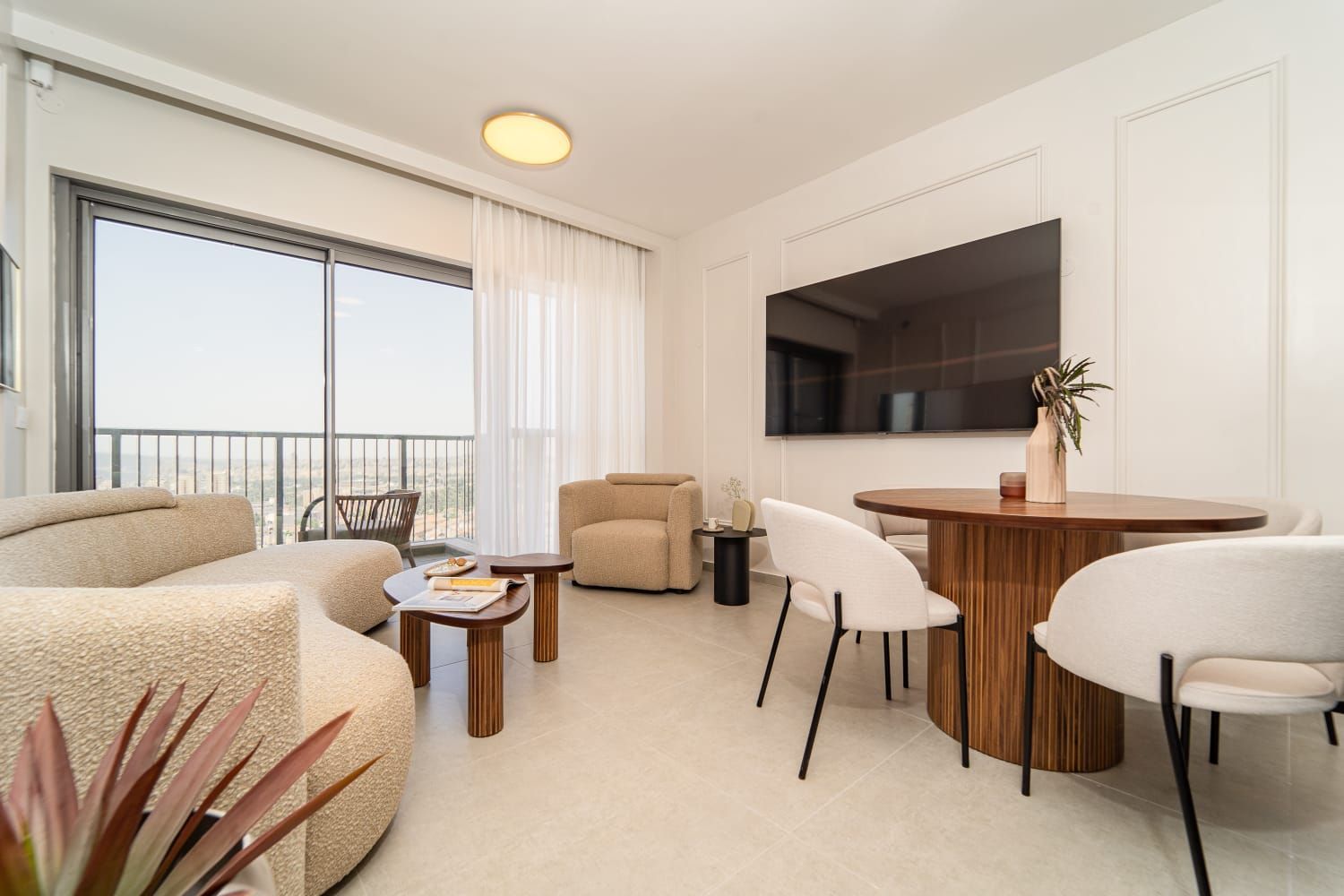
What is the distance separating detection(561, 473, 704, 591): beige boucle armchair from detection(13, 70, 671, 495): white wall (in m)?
2.03

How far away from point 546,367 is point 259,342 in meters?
1.80

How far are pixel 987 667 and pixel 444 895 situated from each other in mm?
1606

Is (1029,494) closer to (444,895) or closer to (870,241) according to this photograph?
(444,895)

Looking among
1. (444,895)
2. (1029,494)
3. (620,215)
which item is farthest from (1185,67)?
(444,895)

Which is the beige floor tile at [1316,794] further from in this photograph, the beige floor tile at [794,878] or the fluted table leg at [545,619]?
the fluted table leg at [545,619]

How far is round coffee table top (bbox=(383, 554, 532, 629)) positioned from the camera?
66.3 inches

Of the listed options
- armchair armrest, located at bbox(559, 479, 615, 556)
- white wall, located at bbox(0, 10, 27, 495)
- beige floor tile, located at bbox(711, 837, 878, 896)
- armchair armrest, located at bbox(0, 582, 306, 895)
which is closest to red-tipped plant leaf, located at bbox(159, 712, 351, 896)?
armchair armrest, located at bbox(0, 582, 306, 895)

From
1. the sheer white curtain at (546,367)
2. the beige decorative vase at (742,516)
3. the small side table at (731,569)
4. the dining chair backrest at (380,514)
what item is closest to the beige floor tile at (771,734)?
the small side table at (731,569)

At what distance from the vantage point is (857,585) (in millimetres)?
1511

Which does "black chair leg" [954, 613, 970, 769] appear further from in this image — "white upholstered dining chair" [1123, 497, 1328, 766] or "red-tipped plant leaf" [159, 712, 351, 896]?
"red-tipped plant leaf" [159, 712, 351, 896]

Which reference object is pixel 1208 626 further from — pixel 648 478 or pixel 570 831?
pixel 648 478

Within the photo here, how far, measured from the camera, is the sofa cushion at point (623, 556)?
3.49m

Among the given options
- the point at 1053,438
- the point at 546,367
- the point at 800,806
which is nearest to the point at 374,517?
the point at 546,367

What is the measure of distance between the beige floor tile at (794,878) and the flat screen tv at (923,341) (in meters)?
2.27
